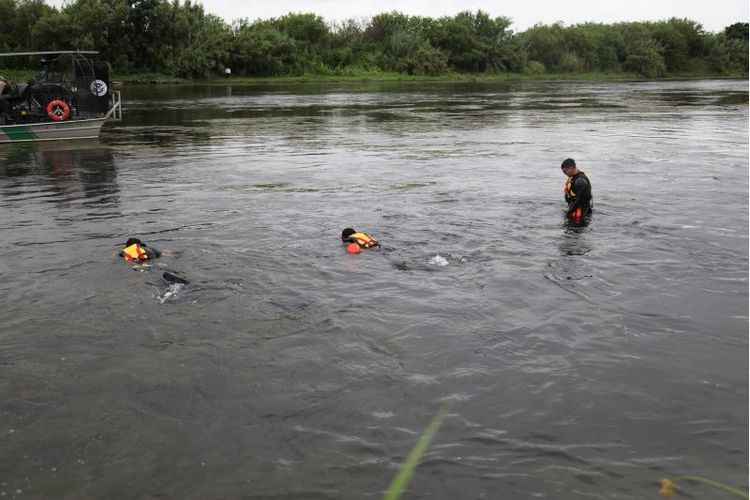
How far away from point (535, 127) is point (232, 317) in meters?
25.7

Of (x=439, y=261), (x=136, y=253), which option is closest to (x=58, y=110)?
(x=136, y=253)

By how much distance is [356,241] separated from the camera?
10836 millimetres

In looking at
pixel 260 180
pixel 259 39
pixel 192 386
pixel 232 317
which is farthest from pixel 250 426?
pixel 259 39

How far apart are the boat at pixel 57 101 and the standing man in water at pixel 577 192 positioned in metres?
17.6

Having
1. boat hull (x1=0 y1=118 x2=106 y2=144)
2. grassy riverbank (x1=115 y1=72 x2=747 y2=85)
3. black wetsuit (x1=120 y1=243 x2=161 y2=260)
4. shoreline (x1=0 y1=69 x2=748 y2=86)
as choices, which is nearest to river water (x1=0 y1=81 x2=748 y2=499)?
black wetsuit (x1=120 y1=243 x2=161 y2=260)

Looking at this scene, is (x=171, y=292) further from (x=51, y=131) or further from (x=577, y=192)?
(x=51, y=131)

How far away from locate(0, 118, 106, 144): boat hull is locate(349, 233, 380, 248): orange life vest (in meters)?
17.1

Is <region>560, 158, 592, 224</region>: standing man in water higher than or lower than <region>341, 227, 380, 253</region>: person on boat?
higher

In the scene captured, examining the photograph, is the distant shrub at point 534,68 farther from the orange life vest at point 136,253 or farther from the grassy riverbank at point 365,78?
the orange life vest at point 136,253

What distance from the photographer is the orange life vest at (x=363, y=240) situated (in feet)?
35.6

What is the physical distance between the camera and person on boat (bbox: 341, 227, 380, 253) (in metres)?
10.8

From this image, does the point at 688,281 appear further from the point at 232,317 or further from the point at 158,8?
the point at 158,8

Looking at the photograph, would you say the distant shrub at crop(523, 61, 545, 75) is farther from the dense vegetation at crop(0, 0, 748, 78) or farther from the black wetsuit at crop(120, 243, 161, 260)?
the black wetsuit at crop(120, 243, 161, 260)

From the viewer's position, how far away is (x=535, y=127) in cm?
3150
